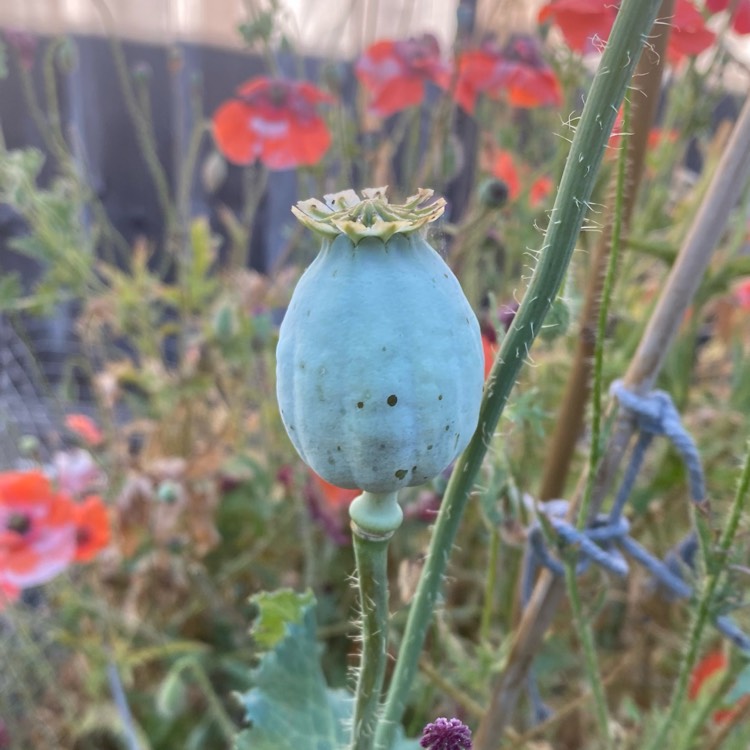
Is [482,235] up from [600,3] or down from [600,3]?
down

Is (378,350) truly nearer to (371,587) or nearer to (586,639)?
(371,587)

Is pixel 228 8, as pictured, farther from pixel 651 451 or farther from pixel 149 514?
pixel 651 451

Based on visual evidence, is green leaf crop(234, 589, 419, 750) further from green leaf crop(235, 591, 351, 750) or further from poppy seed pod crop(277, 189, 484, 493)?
poppy seed pod crop(277, 189, 484, 493)

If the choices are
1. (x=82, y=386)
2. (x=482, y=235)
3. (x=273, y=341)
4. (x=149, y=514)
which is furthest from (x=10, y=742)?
(x=82, y=386)

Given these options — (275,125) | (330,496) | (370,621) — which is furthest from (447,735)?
(275,125)

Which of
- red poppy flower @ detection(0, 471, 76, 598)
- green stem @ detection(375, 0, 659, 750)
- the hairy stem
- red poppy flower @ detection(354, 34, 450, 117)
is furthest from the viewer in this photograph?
red poppy flower @ detection(354, 34, 450, 117)

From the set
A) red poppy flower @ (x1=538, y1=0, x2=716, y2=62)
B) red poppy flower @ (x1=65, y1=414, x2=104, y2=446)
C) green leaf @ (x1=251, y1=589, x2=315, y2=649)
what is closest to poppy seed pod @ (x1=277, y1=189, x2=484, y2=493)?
green leaf @ (x1=251, y1=589, x2=315, y2=649)
